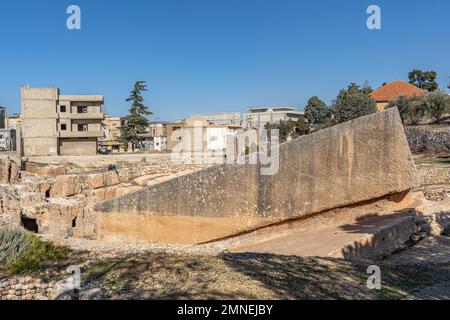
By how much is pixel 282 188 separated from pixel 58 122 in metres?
26.8

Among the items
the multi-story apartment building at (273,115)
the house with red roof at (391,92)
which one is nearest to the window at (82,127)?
the multi-story apartment building at (273,115)

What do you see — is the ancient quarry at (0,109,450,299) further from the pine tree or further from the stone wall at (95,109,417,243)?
the pine tree

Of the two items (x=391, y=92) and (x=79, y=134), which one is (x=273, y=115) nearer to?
(x=391, y=92)

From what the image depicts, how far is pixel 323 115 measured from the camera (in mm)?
45375

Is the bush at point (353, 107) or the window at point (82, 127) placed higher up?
the bush at point (353, 107)

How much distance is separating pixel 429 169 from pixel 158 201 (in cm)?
1141

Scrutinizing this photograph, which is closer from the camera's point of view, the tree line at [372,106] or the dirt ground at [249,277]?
the dirt ground at [249,277]

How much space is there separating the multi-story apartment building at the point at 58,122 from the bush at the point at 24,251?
25.9m

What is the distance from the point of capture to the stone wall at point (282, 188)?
755cm

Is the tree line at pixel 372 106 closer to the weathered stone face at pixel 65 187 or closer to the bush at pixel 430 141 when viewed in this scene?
the bush at pixel 430 141

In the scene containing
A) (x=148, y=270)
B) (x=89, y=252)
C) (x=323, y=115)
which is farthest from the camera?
(x=323, y=115)

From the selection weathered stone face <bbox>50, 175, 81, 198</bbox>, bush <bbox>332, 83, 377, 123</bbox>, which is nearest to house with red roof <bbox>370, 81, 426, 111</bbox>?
bush <bbox>332, 83, 377, 123</bbox>
